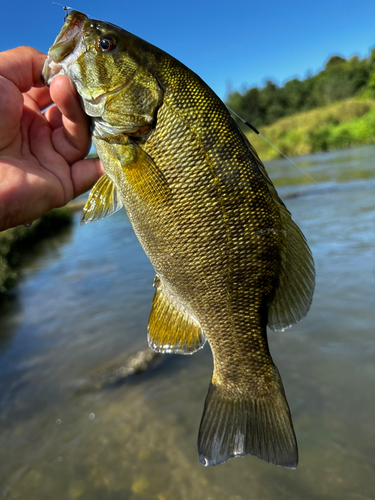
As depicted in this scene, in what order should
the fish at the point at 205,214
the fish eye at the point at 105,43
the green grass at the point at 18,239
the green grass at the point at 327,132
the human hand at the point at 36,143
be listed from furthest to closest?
the green grass at the point at 327,132 → the green grass at the point at 18,239 → the human hand at the point at 36,143 → the fish eye at the point at 105,43 → the fish at the point at 205,214

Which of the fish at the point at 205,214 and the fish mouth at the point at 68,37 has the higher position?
the fish mouth at the point at 68,37

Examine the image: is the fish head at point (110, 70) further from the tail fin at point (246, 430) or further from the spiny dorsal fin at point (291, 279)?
the tail fin at point (246, 430)

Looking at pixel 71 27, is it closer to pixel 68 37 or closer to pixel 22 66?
pixel 68 37

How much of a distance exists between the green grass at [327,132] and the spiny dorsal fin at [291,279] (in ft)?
123

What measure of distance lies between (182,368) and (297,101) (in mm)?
63219

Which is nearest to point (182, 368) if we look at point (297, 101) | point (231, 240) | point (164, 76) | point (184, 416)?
point (184, 416)

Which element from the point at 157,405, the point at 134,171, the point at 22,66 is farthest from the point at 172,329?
the point at 157,405

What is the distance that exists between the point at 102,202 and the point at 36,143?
3.40ft

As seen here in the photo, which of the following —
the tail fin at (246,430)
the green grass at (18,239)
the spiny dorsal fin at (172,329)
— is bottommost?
the green grass at (18,239)

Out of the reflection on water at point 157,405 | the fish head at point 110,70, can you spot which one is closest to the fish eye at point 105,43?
the fish head at point 110,70

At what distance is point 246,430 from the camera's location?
6.46 ft

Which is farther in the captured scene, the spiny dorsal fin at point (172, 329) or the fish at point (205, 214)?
the spiny dorsal fin at point (172, 329)

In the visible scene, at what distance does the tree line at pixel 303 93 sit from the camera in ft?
177

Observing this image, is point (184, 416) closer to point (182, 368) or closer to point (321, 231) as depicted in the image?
point (182, 368)
